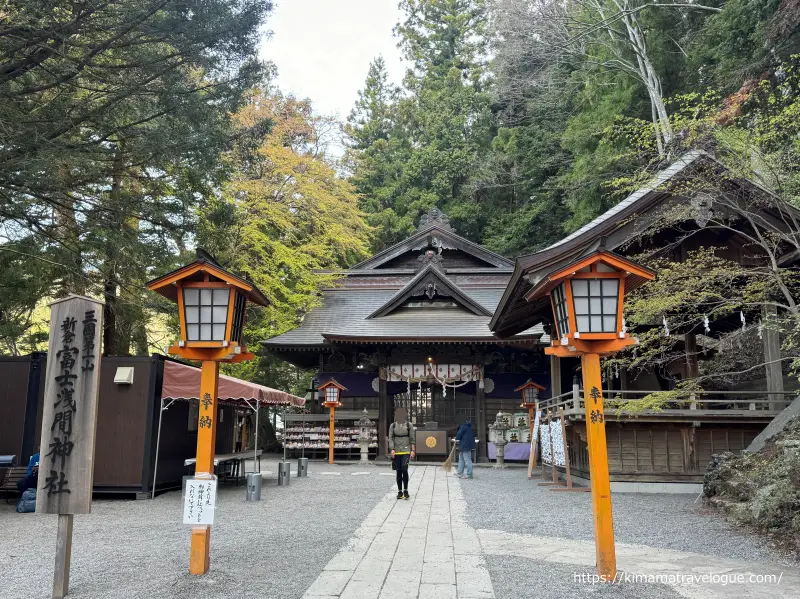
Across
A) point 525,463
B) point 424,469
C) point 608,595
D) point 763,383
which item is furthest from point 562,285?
point 525,463

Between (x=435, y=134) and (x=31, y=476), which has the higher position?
(x=435, y=134)

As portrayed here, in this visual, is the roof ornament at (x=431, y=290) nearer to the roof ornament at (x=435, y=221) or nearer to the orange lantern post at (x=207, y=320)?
the roof ornament at (x=435, y=221)

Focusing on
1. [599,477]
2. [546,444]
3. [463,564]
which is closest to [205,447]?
[463,564]

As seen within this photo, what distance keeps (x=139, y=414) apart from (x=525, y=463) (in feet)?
38.6

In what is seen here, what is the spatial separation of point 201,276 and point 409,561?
336 cm

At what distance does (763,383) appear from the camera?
13930 mm

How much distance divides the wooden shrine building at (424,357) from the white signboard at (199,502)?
12.8 metres

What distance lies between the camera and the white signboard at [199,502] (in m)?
5.32

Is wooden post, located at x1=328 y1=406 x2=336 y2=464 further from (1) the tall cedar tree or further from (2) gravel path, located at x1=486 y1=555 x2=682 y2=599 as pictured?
(2) gravel path, located at x1=486 y1=555 x2=682 y2=599

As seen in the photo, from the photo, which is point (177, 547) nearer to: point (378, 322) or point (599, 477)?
point (599, 477)

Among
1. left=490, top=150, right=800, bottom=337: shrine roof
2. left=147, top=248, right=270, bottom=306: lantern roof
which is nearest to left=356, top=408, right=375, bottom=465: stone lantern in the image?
left=490, top=150, right=800, bottom=337: shrine roof

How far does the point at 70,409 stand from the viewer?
5113mm

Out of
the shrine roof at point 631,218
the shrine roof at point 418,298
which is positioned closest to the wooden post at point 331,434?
the shrine roof at point 418,298

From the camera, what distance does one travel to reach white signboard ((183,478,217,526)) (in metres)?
5.32
